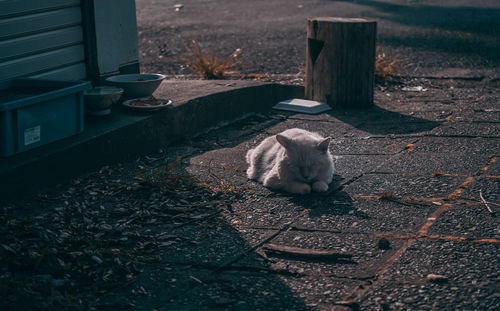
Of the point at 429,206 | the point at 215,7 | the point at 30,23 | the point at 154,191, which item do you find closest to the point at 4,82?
the point at 30,23

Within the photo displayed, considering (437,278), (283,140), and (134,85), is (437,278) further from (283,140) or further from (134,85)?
(134,85)

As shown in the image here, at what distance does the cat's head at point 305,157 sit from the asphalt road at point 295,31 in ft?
15.3

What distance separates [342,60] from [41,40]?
347cm

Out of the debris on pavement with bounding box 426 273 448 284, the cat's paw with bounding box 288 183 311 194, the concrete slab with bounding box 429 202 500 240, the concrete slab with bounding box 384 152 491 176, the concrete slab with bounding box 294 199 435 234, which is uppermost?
the concrete slab with bounding box 384 152 491 176

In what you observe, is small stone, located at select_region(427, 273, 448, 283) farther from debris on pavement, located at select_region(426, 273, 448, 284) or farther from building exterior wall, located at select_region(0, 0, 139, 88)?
building exterior wall, located at select_region(0, 0, 139, 88)

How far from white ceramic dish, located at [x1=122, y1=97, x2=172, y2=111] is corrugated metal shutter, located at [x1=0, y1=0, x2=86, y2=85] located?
0.69 metres

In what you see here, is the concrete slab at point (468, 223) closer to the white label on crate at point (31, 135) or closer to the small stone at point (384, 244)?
the small stone at point (384, 244)

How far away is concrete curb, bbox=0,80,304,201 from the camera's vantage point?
14.7ft

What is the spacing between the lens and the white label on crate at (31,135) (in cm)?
452

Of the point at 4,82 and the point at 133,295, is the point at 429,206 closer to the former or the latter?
the point at 133,295

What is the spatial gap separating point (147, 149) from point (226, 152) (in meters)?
0.77

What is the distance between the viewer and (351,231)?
390 cm

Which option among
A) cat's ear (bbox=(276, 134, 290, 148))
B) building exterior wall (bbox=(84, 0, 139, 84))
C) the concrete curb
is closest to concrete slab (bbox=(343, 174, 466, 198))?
cat's ear (bbox=(276, 134, 290, 148))

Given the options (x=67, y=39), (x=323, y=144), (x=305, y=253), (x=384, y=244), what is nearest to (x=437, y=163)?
(x=323, y=144)
